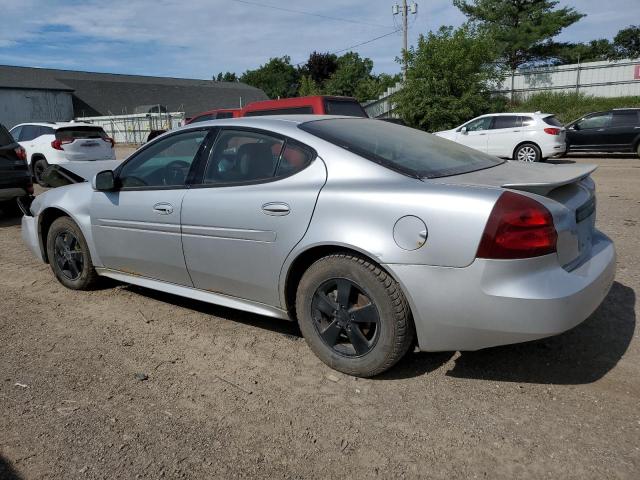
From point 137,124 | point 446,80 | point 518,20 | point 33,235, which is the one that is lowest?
point 33,235

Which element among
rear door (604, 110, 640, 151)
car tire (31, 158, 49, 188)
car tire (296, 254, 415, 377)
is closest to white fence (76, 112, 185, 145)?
car tire (31, 158, 49, 188)

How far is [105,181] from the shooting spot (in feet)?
13.7

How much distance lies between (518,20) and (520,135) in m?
25.2

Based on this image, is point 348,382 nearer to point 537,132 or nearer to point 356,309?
point 356,309

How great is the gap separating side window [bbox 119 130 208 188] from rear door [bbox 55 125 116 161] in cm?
1057

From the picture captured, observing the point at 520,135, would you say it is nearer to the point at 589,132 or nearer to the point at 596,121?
the point at 589,132

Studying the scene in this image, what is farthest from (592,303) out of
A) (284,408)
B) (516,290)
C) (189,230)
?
(189,230)

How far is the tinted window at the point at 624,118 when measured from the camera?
15250 mm

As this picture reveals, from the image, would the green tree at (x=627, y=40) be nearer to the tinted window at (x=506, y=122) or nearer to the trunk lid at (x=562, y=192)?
the tinted window at (x=506, y=122)

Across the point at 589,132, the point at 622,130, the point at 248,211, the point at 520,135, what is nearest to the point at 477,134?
the point at 520,135

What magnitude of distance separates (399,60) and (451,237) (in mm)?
22533

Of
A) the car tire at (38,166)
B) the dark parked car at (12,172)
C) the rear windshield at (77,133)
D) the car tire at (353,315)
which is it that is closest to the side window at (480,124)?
the rear windshield at (77,133)

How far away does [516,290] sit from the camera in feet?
8.39

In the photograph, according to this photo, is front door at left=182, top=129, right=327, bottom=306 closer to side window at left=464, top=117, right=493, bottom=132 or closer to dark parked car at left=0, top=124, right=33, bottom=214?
dark parked car at left=0, top=124, right=33, bottom=214
